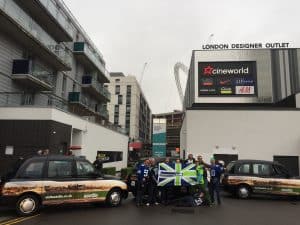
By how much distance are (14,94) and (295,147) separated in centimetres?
2192

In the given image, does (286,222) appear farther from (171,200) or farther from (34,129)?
Result: (34,129)

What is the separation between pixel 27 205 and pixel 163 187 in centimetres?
528

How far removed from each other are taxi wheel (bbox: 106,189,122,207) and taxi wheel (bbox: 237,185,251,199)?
6.04 meters

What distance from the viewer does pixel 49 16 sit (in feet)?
95.8

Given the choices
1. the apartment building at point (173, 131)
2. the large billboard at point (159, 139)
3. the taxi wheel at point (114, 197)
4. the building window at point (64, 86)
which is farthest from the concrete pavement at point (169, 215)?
the apartment building at point (173, 131)

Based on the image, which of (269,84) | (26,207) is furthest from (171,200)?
(269,84)

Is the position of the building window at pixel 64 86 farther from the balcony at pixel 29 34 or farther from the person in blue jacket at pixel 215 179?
the person in blue jacket at pixel 215 179

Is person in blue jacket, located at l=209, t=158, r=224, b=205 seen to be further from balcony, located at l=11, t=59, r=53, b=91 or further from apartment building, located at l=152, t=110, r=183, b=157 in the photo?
apartment building, located at l=152, t=110, r=183, b=157

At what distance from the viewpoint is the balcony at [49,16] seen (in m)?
27.2

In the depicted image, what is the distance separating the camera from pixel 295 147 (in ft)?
88.6

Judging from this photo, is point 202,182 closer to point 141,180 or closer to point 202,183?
point 202,183

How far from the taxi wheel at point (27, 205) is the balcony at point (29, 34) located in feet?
50.7

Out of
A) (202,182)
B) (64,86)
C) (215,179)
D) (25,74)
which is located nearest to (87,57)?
(64,86)

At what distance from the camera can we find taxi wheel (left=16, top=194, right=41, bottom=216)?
34.7 ft
